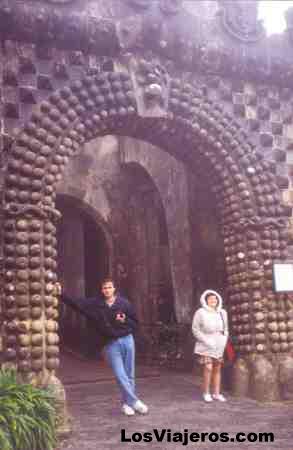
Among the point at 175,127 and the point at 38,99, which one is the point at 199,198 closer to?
the point at 175,127

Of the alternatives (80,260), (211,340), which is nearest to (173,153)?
(211,340)

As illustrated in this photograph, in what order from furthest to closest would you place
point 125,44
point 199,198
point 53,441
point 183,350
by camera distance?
1. point 183,350
2. point 199,198
3. point 125,44
4. point 53,441

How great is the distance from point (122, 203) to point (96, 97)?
572cm

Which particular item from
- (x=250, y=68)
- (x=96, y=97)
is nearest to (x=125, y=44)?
(x=96, y=97)

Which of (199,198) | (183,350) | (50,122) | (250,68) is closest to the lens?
(50,122)

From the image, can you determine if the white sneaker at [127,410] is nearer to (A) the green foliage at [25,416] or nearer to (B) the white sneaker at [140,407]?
(B) the white sneaker at [140,407]

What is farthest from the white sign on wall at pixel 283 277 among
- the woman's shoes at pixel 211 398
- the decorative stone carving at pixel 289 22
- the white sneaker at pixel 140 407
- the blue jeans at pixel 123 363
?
the decorative stone carving at pixel 289 22

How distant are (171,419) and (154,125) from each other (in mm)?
3680

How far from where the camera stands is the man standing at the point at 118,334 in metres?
6.47

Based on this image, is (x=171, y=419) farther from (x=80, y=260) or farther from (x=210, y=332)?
(x=80, y=260)

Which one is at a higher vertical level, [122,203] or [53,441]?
[122,203]

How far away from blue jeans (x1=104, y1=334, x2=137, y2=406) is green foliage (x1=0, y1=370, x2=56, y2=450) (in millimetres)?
870

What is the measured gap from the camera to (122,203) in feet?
41.8

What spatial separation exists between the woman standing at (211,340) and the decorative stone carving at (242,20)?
3649 mm
